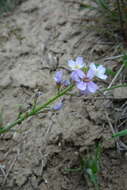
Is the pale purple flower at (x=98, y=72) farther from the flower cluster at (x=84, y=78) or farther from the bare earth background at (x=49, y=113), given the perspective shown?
the bare earth background at (x=49, y=113)

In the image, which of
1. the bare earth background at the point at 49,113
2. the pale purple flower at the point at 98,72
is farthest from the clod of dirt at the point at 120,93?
the pale purple flower at the point at 98,72

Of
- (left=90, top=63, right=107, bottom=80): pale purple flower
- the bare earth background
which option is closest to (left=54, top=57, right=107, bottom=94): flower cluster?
(left=90, top=63, right=107, bottom=80): pale purple flower

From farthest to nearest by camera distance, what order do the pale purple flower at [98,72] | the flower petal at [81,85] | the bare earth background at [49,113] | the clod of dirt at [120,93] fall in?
the clod of dirt at [120,93] < the bare earth background at [49,113] < the pale purple flower at [98,72] < the flower petal at [81,85]

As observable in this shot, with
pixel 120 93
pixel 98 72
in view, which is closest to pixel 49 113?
pixel 120 93

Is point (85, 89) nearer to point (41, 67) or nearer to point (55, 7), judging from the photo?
point (41, 67)

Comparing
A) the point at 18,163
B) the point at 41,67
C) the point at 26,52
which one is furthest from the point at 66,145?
the point at 26,52

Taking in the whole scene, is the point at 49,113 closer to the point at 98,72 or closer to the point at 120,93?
the point at 120,93

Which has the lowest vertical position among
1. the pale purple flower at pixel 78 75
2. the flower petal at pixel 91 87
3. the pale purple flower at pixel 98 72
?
the flower petal at pixel 91 87

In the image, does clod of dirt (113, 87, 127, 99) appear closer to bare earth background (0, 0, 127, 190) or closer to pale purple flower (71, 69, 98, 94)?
bare earth background (0, 0, 127, 190)
